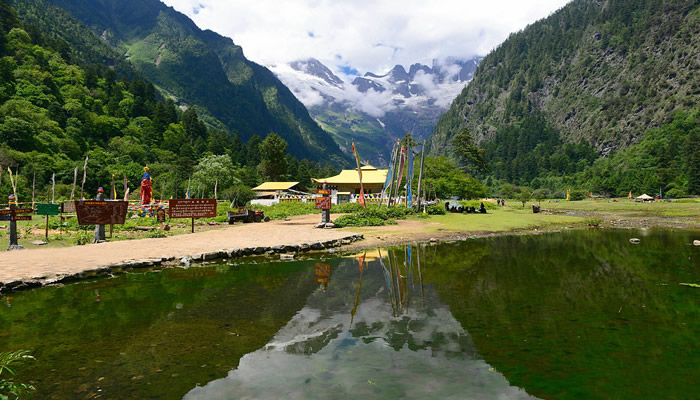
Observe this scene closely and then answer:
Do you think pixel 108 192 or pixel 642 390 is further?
pixel 108 192

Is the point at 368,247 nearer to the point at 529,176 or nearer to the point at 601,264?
the point at 601,264

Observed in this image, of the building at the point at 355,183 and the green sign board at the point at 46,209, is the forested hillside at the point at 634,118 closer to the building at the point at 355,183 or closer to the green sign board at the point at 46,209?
the building at the point at 355,183

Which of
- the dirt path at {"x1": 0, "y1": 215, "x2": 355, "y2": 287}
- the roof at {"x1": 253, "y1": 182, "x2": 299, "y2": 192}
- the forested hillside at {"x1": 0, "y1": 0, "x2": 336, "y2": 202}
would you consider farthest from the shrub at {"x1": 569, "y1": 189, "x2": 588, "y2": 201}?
the dirt path at {"x1": 0, "y1": 215, "x2": 355, "y2": 287}

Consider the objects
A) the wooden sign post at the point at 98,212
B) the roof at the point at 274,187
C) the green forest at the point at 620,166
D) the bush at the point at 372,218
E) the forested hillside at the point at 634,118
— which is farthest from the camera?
the forested hillside at the point at 634,118

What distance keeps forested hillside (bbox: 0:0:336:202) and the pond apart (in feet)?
152

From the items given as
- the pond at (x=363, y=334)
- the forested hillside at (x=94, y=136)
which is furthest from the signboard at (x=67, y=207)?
the forested hillside at (x=94, y=136)

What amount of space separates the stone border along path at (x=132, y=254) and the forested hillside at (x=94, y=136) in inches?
1418

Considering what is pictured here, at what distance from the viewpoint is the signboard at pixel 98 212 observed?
62.7 ft

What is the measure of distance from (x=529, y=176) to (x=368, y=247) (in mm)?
177521

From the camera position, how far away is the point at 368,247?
2069 cm

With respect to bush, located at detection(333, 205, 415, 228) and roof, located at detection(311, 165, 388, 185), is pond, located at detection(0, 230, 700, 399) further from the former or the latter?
roof, located at detection(311, 165, 388, 185)

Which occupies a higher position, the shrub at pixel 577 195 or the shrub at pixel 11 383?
the shrub at pixel 577 195

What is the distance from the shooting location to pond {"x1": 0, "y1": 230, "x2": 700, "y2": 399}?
5.79 metres

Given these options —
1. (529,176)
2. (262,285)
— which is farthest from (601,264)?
(529,176)
